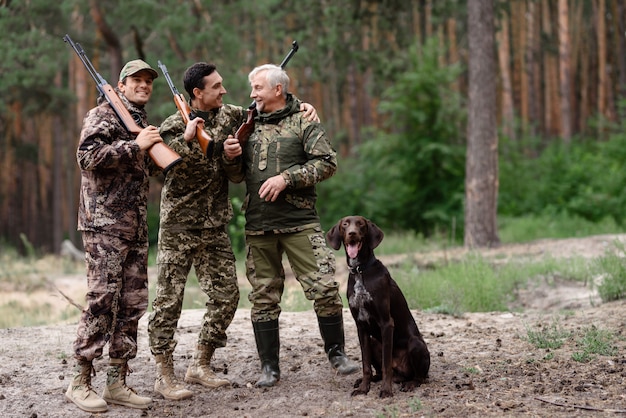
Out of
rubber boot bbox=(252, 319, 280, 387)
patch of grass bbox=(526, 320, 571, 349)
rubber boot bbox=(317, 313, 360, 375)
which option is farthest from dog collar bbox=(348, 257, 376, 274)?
patch of grass bbox=(526, 320, 571, 349)

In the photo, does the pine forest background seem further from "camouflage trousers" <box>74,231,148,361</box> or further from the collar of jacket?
"camouflage trousers" <box>74,231,148,361</box>

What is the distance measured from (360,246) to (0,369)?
3.67 meters

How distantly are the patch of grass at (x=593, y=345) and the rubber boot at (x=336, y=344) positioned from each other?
1.90 metres

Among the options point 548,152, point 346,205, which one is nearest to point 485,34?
point 346,205

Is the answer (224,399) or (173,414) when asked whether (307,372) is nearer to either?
(224,399)

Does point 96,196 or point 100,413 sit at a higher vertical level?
point 96,196

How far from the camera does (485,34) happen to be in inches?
594

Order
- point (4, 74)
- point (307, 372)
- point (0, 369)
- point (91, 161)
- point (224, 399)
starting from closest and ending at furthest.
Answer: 1. point (91, 161)
2. point (224, 399)
3. point (307, 372)
4. point (0, 369)
5. point (4, 74)

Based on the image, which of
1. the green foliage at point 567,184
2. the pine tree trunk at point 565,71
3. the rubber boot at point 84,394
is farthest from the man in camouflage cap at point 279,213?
→ the pine tree trunk at point 565,71

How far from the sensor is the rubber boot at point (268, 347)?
5793 mm

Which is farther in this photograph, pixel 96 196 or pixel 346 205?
pixel 346 205

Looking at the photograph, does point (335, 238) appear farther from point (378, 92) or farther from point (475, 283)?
point (378, 92)

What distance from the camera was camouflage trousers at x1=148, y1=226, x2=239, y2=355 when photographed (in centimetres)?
559

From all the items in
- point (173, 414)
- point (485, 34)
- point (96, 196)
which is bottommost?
point (173, 414)
